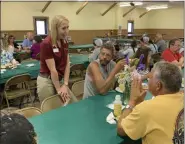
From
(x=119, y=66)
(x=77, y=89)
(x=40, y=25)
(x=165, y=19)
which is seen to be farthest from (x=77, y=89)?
(x=165, y=19)

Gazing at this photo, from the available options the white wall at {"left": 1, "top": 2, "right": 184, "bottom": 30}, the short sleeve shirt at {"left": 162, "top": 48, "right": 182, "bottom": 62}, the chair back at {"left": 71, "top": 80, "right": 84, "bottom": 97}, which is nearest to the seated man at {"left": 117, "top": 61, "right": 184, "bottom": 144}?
the chair back at {"left": 71, "top": 80, "right": 84, "bottom": 97}

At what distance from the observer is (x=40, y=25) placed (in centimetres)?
1066

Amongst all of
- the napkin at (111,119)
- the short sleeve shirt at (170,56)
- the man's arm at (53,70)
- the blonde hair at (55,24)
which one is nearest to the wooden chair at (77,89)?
the man's arm at (53,70)

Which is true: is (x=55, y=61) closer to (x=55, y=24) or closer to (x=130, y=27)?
(x=55, y=24)

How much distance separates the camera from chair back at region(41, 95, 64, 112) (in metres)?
2.14

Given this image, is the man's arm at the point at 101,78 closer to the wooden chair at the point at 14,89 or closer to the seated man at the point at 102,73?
the seated man at the point at 102,73

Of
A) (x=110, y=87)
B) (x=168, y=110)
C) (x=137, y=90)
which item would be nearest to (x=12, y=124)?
(x=168, y=110)

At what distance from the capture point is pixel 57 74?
248 centimetres

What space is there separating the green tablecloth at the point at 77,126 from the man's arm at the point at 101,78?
23 cm

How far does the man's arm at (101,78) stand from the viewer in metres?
2.27

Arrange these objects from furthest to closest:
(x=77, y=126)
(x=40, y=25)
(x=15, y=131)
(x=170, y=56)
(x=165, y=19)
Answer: (x=165, y=19), (x=40, y=25), (x=170, y=56), (x=77, y=126), (x=15, y=131)

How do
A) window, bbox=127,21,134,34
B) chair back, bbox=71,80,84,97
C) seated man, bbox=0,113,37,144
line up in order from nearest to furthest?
seated man, bbox=0,113,37,144
chair back, bbox=71,80,84,97
window, bbox=127,21,134,34

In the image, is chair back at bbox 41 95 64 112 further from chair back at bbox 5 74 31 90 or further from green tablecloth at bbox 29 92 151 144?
chair back at bbox 5 74 31 90

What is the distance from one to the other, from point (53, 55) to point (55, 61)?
0.10m
